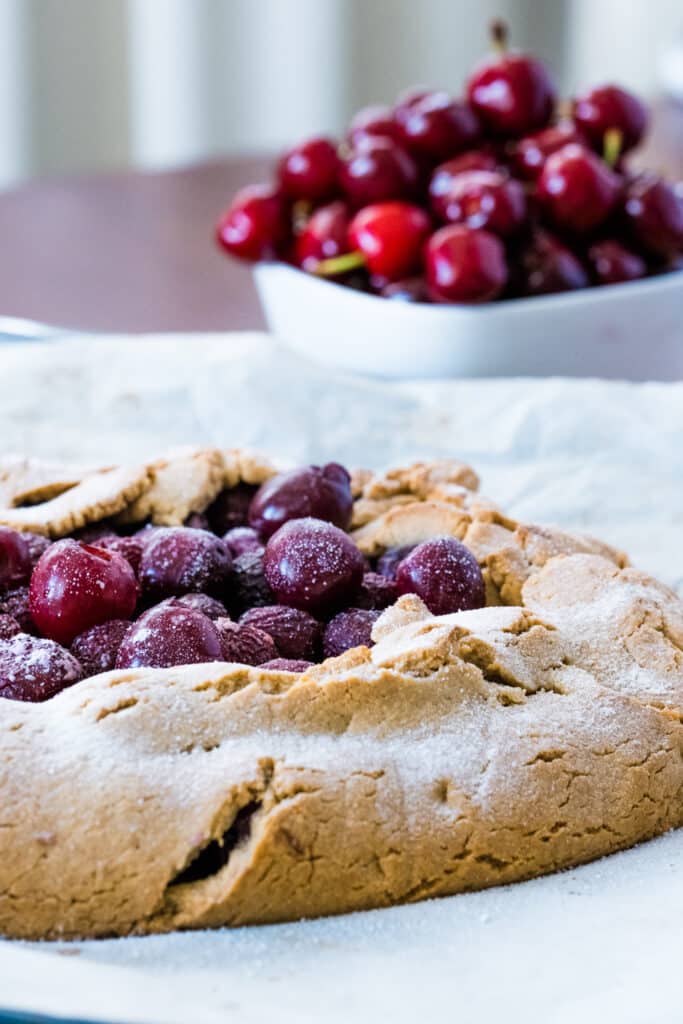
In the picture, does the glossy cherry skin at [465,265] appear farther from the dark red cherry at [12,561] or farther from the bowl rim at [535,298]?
the dark red cherry at [12,561]

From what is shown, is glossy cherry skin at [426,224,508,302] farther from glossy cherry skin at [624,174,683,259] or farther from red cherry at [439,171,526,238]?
glossy cherry skin at [624,174,683,259]

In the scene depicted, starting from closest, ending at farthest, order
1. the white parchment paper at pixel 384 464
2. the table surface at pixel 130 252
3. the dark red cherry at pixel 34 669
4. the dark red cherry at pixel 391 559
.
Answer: the white parchment paper at pixel 384 464 → the dark red cherry at pixel 34 669 → the dark red cherry at pixel 391 559 → the table surface at pixel 130 252

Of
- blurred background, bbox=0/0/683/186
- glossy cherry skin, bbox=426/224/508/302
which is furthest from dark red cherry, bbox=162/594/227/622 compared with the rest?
blurred background, bbox=0/0/683/186

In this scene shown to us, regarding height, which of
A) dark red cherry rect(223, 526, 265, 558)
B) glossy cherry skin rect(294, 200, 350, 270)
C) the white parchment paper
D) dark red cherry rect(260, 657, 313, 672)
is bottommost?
the white parchment paper

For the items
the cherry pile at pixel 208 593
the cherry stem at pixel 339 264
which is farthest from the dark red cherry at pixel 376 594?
the cherry stem at pixel 339 264

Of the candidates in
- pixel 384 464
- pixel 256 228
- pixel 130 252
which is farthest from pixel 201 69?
pixel 384 464

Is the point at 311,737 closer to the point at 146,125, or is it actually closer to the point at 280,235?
the point at 280,235

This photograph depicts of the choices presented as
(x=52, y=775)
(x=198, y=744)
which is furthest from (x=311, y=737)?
(x=52, y=775)
